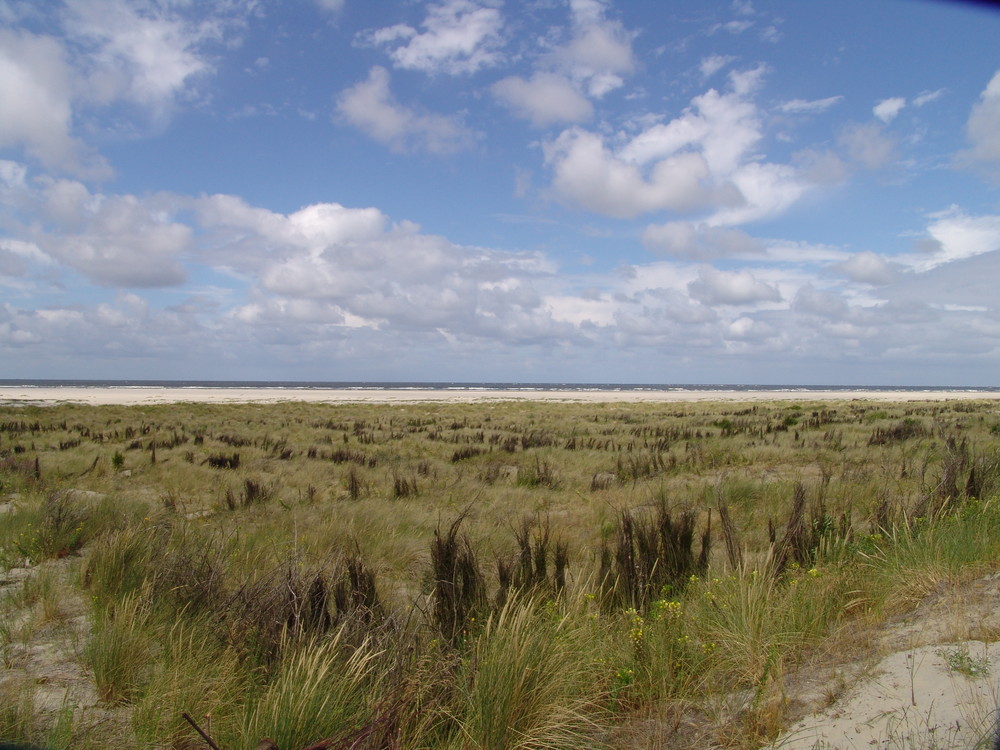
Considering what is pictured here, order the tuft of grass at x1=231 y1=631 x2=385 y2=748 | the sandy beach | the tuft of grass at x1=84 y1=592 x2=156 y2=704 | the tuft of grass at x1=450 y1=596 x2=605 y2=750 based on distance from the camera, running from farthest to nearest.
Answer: the sandy beach
the tuft of grass at x1=84 y1=592 x2=156 y2=704
the tuft of grass at x1=450 y1=596 x2=605 y2=750
the tuft of grass at x1=231 y1=631 x2=385 y2=748

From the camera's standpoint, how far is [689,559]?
5.81 metres

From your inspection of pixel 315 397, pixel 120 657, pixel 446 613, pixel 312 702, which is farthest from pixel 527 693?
pixel 315 397

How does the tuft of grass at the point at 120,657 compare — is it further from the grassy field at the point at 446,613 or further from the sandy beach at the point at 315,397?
the sandy beach at the point at 315,397

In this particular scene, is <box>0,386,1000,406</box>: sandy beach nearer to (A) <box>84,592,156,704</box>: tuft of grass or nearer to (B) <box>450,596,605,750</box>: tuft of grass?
(A) <box>84,592,156,704</box>: tuft of grass

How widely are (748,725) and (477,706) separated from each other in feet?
4.47

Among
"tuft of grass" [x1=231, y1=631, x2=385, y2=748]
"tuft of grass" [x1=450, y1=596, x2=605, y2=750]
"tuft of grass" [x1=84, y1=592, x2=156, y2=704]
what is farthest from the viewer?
"tuft of grass" [x1=84, y1=592, x2=156, y2=704]

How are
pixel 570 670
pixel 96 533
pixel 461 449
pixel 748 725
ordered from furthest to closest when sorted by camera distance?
pixel 461 449 → pixel 96 533 → pixel 570 670 → pixel 748 725

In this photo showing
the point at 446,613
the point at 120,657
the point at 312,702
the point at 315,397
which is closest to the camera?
the point at 312,702

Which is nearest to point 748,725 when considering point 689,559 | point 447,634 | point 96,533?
point 447,634

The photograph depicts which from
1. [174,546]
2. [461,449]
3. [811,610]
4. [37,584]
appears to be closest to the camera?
[811,610]

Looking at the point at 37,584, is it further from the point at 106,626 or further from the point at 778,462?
the point at 778,462

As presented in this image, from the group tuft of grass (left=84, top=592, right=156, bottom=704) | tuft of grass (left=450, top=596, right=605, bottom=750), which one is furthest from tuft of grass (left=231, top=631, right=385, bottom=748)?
tuft of grass (left=84, top=592, right=156, bottom=704)

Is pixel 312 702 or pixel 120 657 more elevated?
pixel 312 702

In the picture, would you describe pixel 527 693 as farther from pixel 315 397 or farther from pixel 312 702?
pixel 315 397
